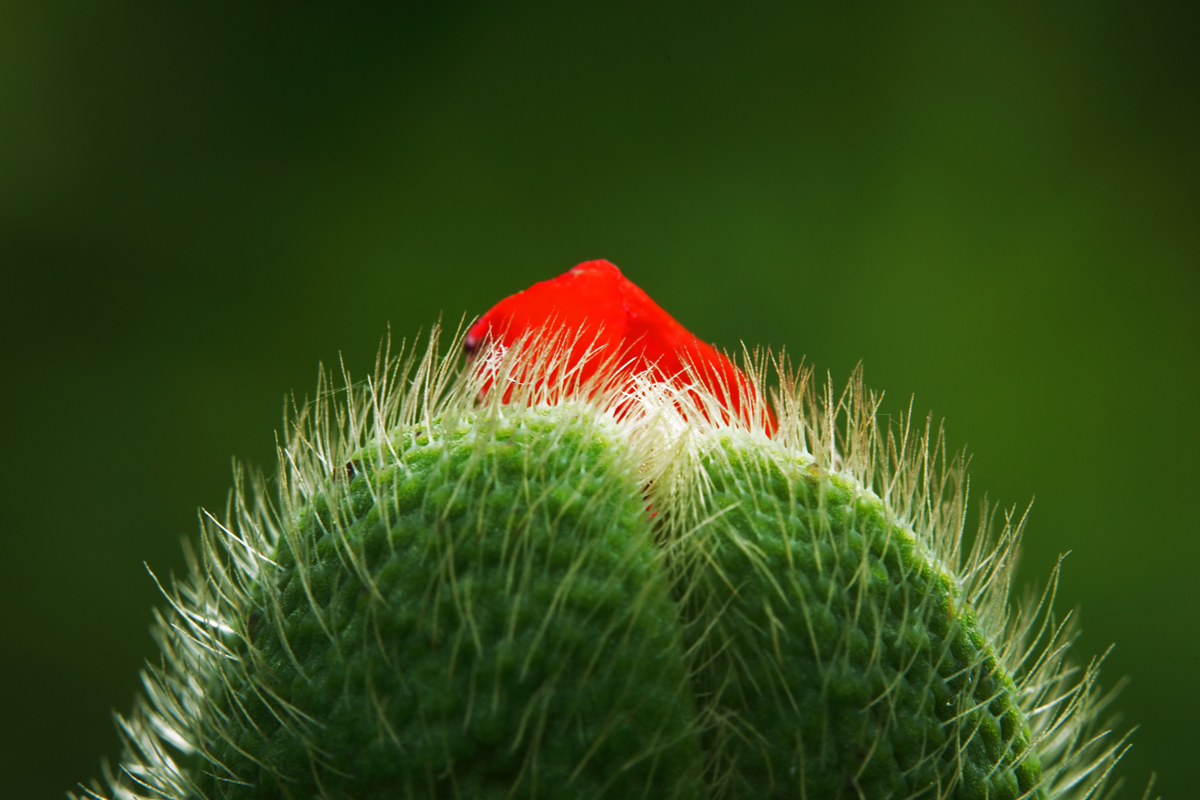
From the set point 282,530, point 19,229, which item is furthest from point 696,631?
point 19,229

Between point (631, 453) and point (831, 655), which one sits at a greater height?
point (631, 453)

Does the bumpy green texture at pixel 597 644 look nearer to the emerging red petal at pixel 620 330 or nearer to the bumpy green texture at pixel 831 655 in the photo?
the bumpy green texture at pixel 831 655

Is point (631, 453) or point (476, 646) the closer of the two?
point (476, 646)

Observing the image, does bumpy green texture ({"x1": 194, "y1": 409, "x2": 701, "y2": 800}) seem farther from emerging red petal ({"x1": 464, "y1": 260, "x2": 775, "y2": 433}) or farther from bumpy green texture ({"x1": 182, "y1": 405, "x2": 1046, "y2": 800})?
emerging red petal ({"x1": 464, "y1": 260, "x2": 775, "y2": 433})

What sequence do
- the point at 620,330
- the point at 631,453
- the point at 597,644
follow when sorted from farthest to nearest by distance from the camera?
the point at 620,330 < the point at 631,453 < the point at 597,644

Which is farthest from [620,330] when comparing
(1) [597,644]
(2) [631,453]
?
(1) [597,644]

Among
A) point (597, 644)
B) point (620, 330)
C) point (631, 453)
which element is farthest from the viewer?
point (620, 330)

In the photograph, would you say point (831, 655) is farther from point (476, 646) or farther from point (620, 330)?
point (620, 330)
